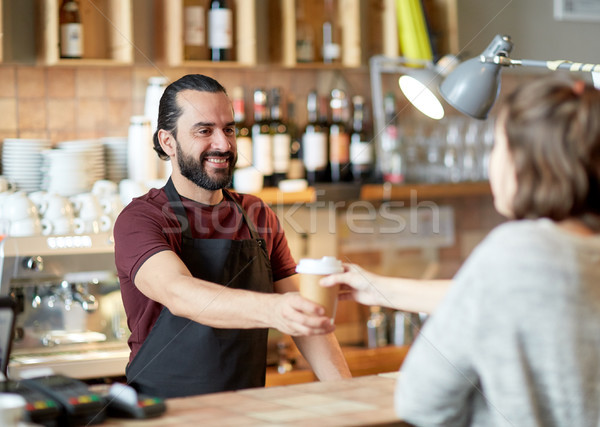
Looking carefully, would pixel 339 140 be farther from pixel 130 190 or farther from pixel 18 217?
pixel 18 217

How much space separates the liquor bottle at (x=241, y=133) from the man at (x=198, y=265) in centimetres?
81

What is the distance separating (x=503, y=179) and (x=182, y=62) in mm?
1847

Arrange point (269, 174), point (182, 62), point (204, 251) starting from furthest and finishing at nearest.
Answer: point (269, 174)
point (182, 62)
point (204, 251)

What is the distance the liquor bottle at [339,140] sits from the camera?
3.00 m

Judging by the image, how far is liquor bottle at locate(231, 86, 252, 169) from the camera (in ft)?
9.22

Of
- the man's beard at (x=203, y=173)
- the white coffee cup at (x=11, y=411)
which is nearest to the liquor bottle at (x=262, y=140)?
the man's beard at (x=203, y=173)

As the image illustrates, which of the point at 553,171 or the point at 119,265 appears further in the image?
the point at 119,265

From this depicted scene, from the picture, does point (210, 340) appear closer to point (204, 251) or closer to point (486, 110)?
point (204, 251)

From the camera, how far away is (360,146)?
3.07 m

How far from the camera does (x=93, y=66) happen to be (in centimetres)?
270

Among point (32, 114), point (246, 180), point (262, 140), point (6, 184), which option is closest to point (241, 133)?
point (262, 140)

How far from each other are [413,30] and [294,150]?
27.3 inches

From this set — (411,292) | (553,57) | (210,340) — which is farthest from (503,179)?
(553,57)

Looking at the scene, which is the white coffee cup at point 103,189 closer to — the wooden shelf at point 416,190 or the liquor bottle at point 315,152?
the liquor bottle at point 315,152
